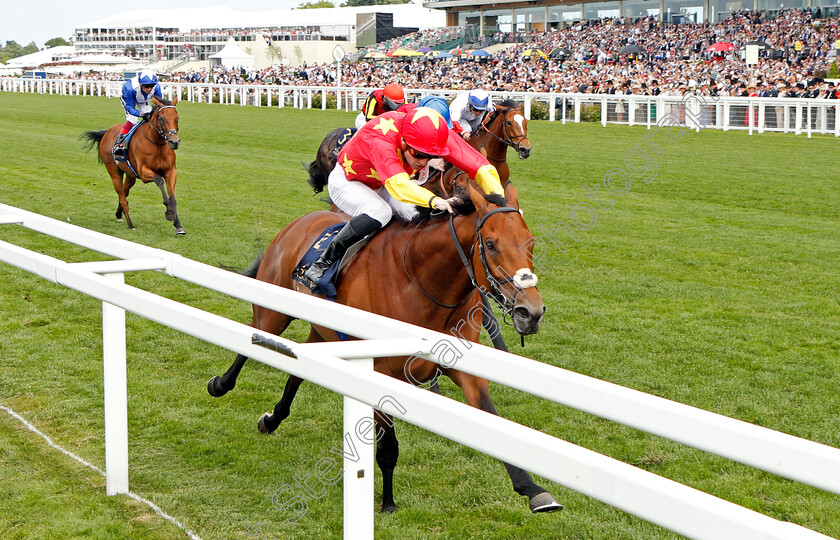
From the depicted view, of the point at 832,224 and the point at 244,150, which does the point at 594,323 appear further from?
the point at 244,150

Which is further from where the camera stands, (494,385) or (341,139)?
(341,139)

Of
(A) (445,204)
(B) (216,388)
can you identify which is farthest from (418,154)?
(B) (216,388)

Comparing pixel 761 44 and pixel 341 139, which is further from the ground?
pixel 761 44

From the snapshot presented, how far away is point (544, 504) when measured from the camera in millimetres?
2908

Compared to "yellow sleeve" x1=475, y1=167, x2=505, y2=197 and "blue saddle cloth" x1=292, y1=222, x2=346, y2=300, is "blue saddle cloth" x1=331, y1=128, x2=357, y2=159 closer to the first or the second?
"blue saddle cloth" x1=292, y1=222, x2=346, y2=300

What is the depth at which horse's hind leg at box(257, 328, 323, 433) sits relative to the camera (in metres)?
3.97

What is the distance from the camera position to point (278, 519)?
10.5ft

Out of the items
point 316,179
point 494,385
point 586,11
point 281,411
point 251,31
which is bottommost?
point 494,385

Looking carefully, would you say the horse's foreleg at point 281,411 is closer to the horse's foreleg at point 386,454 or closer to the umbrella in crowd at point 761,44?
the horse's foreleg at point 386,454

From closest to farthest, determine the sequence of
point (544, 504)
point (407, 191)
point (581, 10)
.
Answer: point (544, 504), point (407, 191), point (581, 10)

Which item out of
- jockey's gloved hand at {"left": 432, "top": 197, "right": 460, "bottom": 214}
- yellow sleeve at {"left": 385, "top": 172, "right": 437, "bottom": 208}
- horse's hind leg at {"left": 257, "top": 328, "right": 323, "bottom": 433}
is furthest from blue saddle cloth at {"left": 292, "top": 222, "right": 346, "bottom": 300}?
jockey's gloved hand at {"left": 432, "top": 197, "right": 460, "bottom": 214}

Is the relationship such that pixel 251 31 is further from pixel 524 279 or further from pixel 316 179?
pixel 524 279

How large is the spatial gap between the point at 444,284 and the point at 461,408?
168cm

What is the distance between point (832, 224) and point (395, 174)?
736cm
